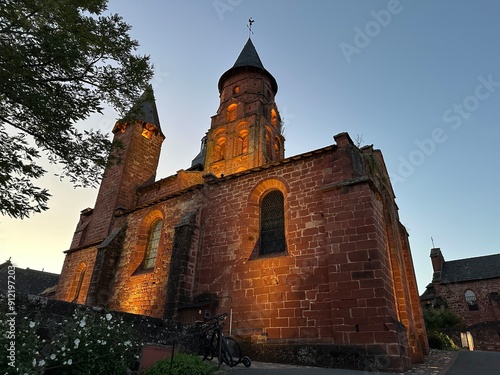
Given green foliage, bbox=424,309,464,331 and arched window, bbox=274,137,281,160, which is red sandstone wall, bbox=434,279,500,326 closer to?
green foliage, bbox=424,309,464,331

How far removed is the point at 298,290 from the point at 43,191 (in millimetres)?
6796

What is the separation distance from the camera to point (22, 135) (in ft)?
23.9

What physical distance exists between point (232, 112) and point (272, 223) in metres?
14.2

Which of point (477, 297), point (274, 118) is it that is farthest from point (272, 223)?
point (477, 297)

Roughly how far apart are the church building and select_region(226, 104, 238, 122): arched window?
1021 cm

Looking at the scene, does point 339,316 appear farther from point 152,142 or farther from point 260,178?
point 152,142

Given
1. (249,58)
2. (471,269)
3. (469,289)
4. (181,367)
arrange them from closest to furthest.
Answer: (181,367)
(249,58)
(469,289)
(471,269)

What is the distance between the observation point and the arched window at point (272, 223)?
395 inches

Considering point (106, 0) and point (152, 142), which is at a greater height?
point (152, 142)

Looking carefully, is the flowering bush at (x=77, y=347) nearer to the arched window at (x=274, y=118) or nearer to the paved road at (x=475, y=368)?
the paved road at (x=475, y=368)

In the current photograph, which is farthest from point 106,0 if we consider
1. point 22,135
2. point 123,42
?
point 22,135

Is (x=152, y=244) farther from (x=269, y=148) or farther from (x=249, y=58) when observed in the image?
(x=249, y=58)

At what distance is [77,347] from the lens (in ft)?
12.5

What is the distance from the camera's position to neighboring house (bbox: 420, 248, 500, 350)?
27.5m
